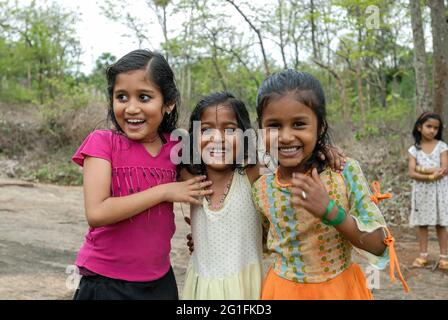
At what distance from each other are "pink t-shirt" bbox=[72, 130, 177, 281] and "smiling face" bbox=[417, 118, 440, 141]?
316 centimetres

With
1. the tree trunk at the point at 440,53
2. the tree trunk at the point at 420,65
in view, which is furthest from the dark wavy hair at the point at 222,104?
the tree trunk at the point at 420,65

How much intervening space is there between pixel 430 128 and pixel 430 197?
0.60 meters

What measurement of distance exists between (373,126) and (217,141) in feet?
24.7

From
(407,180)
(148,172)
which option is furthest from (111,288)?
(407,180)

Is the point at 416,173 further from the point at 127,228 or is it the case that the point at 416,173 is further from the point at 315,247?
the point at 127,228

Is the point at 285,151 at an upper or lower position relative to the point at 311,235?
upper

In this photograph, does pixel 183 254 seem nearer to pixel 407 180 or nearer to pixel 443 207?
pixel 443 207

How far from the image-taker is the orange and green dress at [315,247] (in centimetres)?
148

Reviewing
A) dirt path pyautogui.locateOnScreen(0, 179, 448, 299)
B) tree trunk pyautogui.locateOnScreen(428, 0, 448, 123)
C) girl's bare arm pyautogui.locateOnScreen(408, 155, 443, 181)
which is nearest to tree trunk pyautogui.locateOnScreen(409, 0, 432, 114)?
tree trunk pyautogui.locateOnScreen(428, 0, 448, 123)

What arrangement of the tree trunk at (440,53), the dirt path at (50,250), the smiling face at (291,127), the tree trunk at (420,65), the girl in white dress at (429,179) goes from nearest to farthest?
the smiling face at (291,127)
the dirt path at (50,250)
the girl in white dress at (429,179)
the tree trunk at (440,53)
the tree trunk at (420,65)

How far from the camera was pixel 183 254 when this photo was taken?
4.20m

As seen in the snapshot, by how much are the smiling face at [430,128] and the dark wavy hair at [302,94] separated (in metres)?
2.93

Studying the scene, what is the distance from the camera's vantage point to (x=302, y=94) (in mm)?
1444

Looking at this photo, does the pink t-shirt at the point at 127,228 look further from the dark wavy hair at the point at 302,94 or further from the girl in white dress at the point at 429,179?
the girl in white dress at the point at 429,179
